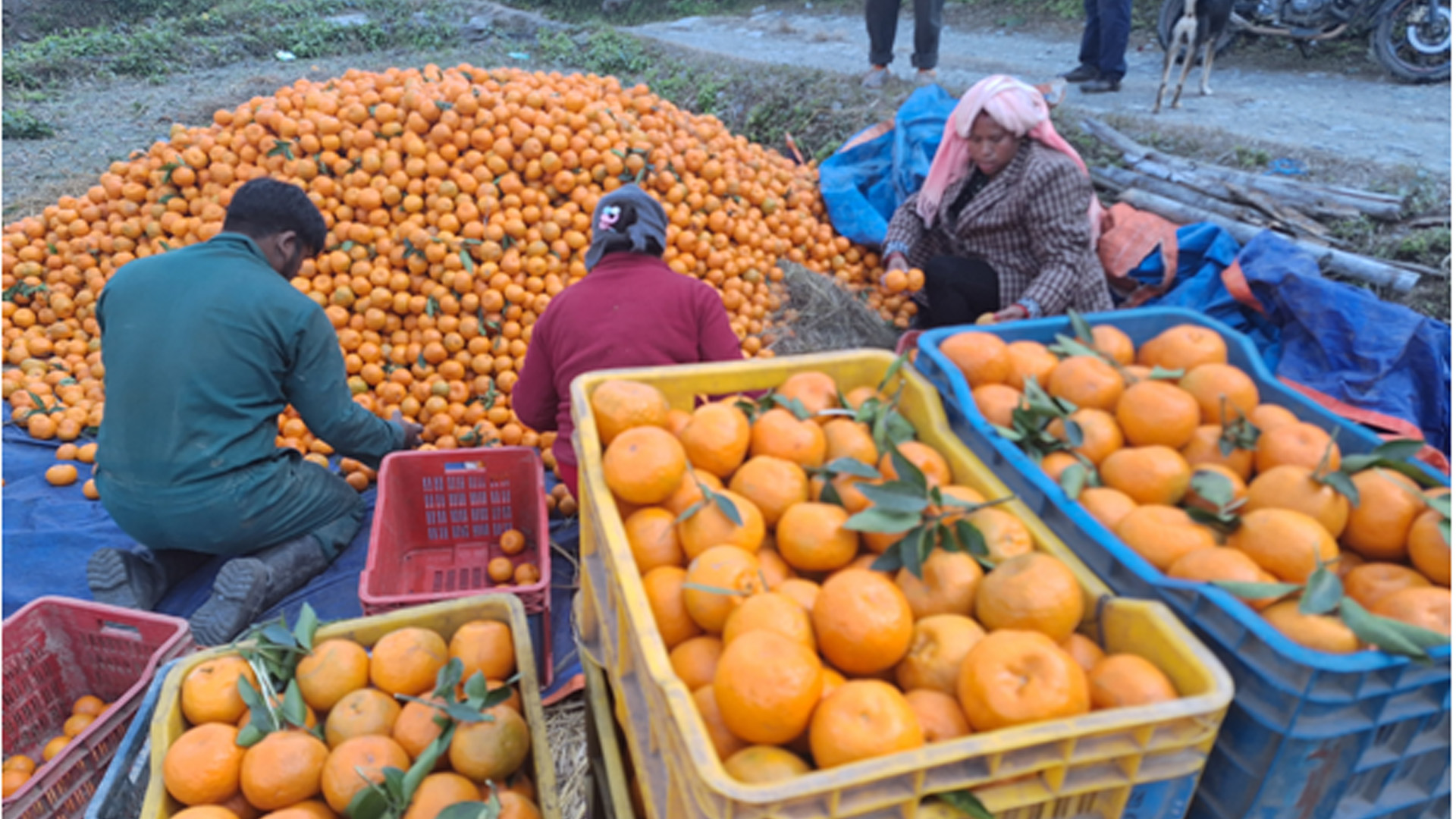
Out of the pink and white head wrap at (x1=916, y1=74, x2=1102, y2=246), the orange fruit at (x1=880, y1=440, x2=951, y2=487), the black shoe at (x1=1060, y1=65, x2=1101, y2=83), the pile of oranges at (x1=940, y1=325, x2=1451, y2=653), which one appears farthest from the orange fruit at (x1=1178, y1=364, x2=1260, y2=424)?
the black shoe at (x1=1060, y1=65, x2=1101, y2=83)

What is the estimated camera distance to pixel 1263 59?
9977mm

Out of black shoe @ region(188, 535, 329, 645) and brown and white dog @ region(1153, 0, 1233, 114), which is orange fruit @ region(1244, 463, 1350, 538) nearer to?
black shoe @ region(188, 535, 329, 645)

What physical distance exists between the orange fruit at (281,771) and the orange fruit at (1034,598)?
1412mm

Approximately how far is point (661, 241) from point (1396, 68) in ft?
31.7

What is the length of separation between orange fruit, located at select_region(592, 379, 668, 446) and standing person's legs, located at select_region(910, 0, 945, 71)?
7.29 metres

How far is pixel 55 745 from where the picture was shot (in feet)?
7.97

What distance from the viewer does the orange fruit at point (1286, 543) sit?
1306 millimetres

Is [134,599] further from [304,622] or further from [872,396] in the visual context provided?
[872,396]

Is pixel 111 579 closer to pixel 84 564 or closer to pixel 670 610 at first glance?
pixel 84 564

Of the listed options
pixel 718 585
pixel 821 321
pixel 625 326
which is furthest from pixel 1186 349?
pixel 821 321

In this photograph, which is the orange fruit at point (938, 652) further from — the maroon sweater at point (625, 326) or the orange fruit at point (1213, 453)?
the maroon sweater at point (625, 326)

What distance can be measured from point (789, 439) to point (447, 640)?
1.15m

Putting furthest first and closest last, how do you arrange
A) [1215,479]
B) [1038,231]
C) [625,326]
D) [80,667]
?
[1038,231] < [625,326] < [80,667] < [1215,479]

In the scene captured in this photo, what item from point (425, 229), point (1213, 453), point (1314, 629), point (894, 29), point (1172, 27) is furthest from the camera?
point (1172, 27)
